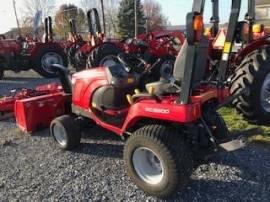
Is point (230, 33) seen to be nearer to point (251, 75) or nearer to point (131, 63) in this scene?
point (251, 75)

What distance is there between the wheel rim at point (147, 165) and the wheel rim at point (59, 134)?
1527 mm

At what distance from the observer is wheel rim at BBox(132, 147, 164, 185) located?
3.84m

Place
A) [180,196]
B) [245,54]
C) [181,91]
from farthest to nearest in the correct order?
[245,54]
[180,196]
[181,91]

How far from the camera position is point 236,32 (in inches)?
166

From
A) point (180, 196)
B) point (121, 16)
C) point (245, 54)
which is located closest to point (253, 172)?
point (180, 196)

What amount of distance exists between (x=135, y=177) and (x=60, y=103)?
2386 millimetres

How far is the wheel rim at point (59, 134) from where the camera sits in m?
5.16

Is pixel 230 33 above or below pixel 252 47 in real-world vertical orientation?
above

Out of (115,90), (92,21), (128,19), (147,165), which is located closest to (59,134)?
(115,90)

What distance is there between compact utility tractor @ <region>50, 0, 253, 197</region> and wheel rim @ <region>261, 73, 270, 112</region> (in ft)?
4.93

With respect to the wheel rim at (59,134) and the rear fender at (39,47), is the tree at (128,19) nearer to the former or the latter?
the rear fender at (39,47)

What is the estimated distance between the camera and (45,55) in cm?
1284

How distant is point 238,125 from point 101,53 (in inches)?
232

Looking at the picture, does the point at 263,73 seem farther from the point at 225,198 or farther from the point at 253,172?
the point at 225,198
